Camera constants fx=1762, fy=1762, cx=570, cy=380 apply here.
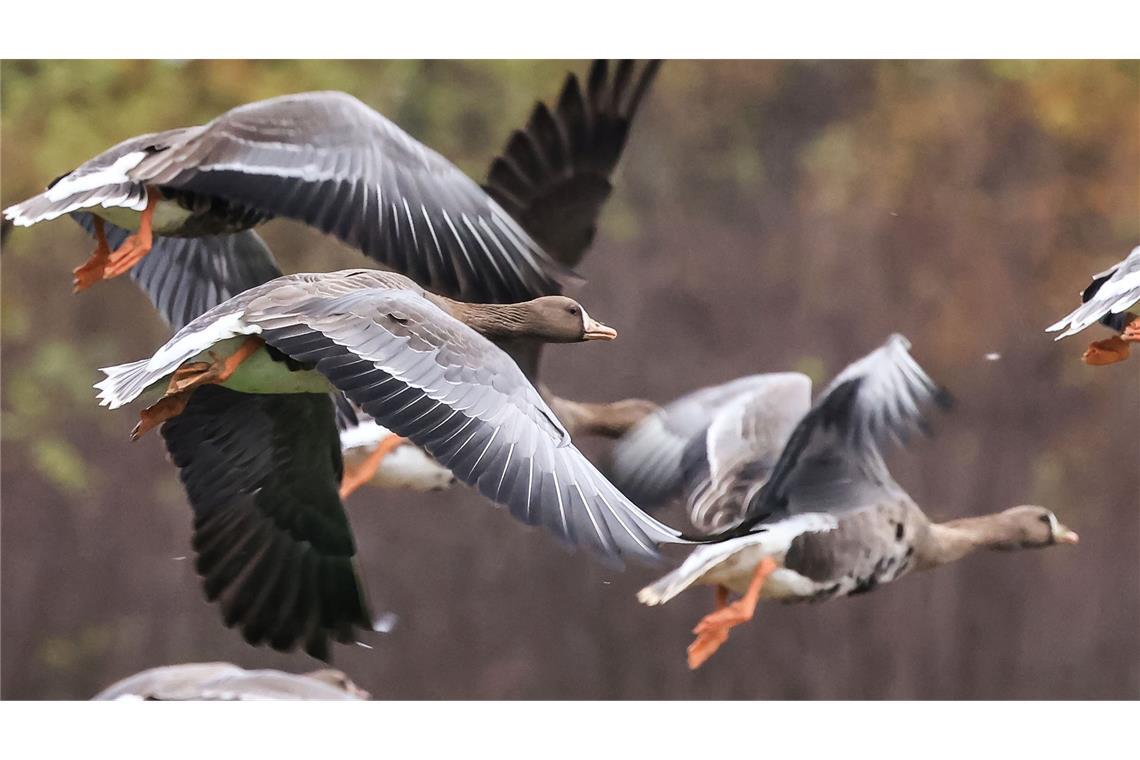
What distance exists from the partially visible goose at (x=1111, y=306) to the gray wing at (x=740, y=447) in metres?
1.37

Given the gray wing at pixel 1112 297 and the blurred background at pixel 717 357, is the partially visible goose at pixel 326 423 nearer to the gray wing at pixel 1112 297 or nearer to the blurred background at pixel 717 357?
the gray wing at pixel 1112 297

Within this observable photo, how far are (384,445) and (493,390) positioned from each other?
252cm

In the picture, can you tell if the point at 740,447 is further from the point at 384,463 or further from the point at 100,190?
the point at 100,190

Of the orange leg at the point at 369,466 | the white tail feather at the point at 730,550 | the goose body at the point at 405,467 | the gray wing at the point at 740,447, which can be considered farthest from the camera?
the goose body at the point at 405,467

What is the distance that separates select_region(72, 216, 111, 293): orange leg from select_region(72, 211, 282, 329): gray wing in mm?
313

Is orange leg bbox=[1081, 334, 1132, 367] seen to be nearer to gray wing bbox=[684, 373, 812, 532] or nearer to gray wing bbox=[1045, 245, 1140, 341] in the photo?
gray wing bbox=[1045, 245, 1140, 341]

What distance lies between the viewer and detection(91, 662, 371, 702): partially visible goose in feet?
14.3

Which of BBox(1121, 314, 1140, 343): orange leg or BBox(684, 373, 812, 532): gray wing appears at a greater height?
BBox(1121, 314, 1140, 343): orange leg

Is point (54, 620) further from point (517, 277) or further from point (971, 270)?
point (517, 277)

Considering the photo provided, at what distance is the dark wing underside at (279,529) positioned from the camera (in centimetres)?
421

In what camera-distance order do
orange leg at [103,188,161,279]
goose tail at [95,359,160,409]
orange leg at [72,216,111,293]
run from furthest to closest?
orange leg at [72,216,111,293]
orange leg at [103,188,161,279]
goose tail at [95,359,160,409]

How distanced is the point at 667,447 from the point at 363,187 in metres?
1.67

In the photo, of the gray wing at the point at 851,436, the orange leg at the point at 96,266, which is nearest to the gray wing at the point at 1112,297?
the gray wing at the point at 851,436

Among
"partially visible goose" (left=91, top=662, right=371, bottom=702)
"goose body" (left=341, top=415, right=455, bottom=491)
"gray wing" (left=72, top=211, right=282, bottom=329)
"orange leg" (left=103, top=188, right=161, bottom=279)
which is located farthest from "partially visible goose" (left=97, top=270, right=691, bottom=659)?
"goose body" (left=341, top=415, right=455, bottom=491)
